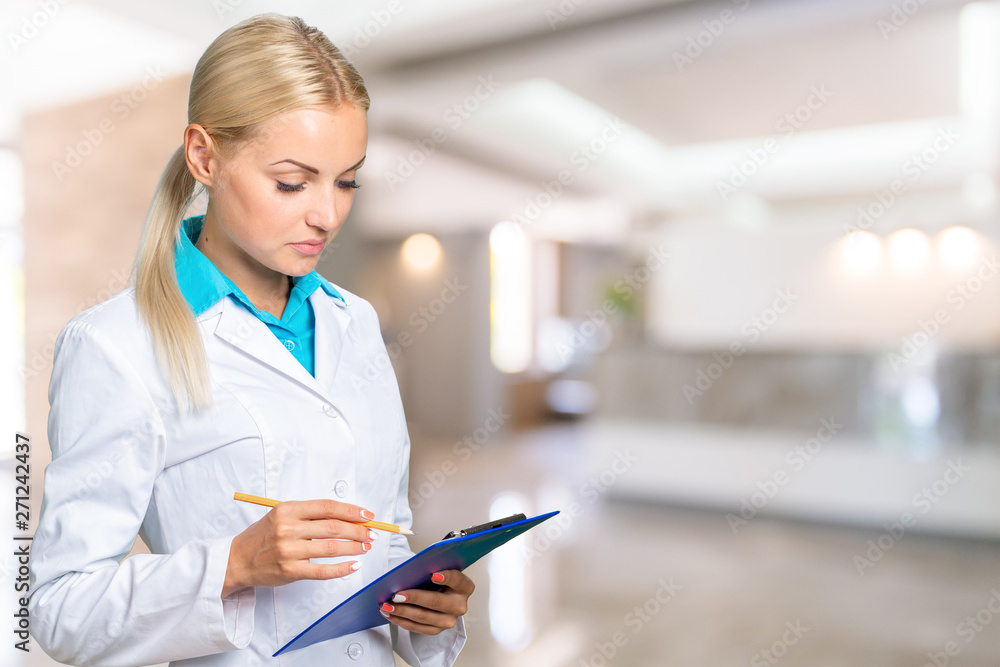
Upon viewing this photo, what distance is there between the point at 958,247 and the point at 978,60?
1.40 metres

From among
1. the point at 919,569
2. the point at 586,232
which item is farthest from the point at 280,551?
the point at 586,232

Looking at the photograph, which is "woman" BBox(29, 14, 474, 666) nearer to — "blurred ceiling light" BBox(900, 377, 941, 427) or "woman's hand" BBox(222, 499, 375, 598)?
"woman's hand" BBox(222, 499, 375, 598)

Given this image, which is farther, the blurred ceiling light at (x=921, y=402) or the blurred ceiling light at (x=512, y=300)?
the blurred ceiling light at (x=512, y=300)

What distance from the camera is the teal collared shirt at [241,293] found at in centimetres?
81

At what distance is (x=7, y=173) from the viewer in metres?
2.40

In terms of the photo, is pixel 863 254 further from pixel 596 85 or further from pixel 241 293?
pixel 241 293

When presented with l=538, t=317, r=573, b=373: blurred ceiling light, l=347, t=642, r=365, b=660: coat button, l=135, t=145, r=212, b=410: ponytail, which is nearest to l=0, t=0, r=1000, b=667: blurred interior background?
l=538, t=317, r=573, b=373: blurred ceiling light

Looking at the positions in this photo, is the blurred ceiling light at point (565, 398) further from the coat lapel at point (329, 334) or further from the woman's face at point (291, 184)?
the woman's face at point (291, 184)

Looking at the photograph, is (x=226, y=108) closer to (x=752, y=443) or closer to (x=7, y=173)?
(x=7, y=173)

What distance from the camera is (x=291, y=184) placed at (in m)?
0.76

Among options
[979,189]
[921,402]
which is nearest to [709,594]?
[921,402]

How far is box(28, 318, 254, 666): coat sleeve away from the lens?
2.27 feet

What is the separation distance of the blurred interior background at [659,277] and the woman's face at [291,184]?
1.69 meters

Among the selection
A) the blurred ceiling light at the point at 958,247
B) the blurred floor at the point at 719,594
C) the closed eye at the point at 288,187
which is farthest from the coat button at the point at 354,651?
the blurred ceiling light at the point at 958,247
